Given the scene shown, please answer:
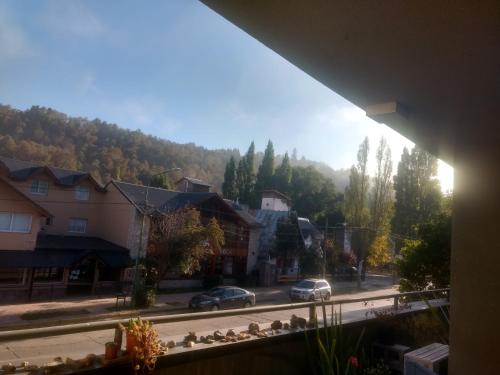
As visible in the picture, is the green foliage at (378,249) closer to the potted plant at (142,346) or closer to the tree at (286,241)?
the tree at (286,241)

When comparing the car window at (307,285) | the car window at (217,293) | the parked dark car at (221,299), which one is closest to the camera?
the parked dark car at (221,299)

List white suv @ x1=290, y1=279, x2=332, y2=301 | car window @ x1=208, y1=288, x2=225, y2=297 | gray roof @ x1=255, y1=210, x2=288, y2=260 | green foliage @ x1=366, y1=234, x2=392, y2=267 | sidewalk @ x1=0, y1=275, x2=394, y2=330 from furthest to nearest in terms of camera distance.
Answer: gray roof @ x1=255, y1=210, x2=288, y2=260
green foliage @ x1=366, y1=234, x2=392, y2=267
white suv @ x1=290, y1=279, x2=332, y2=301
car window @ x1=208, y1=288, x2=225, y2=297
sidewalk @ x1=0, y1=275, x2=394, y2=330

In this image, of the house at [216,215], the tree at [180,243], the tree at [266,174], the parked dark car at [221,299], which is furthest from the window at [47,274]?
the tree at [266,174]

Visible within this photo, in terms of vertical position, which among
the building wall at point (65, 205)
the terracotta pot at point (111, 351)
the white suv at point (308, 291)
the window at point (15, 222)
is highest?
the building wall at point (65, 205)

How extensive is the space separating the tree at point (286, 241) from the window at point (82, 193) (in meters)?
17.5

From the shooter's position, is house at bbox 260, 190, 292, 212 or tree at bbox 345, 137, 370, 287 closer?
tree at bbox 345, 137, 370, 287

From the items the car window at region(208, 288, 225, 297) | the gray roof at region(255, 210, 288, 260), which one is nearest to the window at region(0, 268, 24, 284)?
the car window at region(208, 288, 225, 297)

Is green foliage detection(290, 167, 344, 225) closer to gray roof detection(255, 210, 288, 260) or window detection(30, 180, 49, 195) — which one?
gray roof detection(255, 210, 288, 260)

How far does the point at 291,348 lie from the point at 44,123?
72961 mm

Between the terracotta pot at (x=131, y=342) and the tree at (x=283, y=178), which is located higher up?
the tree at (x=283, y=178)

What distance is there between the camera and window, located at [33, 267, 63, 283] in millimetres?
23859

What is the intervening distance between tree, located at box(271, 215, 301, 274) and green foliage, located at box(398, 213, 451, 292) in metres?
22.8

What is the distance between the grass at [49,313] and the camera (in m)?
17.8

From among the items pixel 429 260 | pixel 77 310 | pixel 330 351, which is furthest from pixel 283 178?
pixel 330 351
